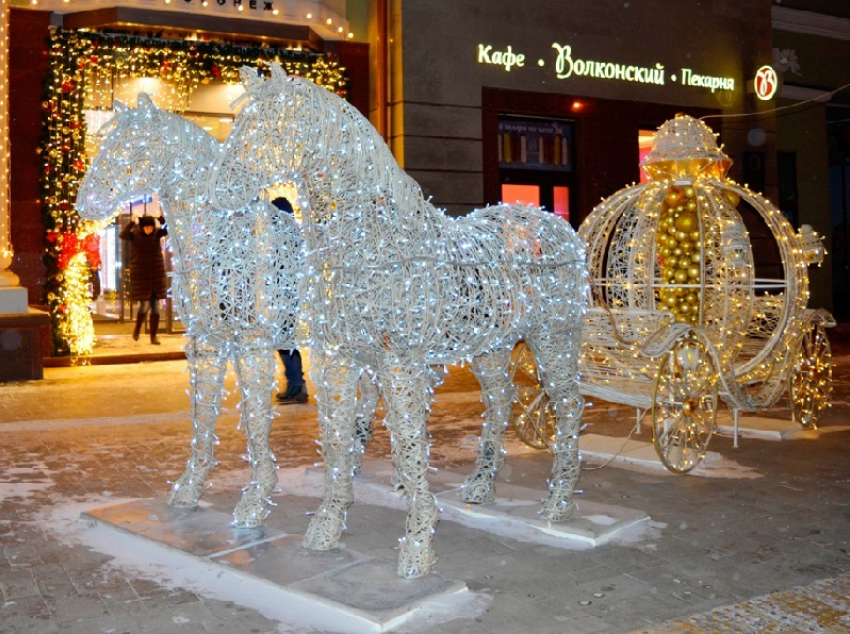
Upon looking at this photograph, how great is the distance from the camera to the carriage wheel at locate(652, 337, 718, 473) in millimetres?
6410

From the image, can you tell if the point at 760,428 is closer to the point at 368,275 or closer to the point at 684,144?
the point at 684,144

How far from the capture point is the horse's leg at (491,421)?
222 inches

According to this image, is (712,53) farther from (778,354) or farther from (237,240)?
(237,240)

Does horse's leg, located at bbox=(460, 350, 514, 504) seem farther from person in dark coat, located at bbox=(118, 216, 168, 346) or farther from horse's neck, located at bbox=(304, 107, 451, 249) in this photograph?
person in dark coat, located at bbox=(118, 216, 168, 346)

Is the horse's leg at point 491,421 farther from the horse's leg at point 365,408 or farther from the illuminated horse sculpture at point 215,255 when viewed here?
the illuminated horse sculpture at point 215,255

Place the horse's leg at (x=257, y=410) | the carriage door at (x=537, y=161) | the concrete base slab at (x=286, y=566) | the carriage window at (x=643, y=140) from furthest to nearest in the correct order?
the carriage window at (x=643, y=140) < the carriage door at (x=537, y=161) < the horse's leg at (x=257, y=410) < the concrete base slab at (x=286, y=566)

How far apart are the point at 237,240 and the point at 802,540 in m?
3.46

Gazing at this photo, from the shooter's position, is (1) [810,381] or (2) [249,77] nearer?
(2) [249,77]

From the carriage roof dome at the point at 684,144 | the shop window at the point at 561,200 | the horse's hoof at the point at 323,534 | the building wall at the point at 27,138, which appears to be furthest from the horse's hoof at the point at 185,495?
the shop window at the point at 561,200

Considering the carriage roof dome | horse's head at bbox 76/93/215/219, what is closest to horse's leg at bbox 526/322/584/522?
horse's head at bbox 76/93/215/219

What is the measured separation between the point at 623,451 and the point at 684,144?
2672 mm

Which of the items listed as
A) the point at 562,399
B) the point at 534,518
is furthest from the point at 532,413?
the point at 534,518

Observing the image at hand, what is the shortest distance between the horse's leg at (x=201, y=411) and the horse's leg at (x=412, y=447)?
1.42 meters

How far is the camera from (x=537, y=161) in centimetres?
1590
